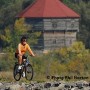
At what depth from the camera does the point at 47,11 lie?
100 meters

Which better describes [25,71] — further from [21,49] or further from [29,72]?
[21,49]

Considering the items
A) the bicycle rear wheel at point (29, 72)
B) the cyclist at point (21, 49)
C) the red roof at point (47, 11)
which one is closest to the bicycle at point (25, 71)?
the bicycle rear wheel at point (29, 72)

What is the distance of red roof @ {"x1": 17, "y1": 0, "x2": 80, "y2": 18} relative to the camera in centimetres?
10006

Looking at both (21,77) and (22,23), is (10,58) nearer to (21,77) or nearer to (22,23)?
(22,23)

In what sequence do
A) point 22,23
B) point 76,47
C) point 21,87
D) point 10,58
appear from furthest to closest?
point 22,23
point 76,47
point 10,58
point 21,87

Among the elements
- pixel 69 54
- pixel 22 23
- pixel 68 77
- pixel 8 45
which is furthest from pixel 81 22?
pixel 68 77

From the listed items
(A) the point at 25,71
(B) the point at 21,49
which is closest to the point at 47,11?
(A) the point at 25,71

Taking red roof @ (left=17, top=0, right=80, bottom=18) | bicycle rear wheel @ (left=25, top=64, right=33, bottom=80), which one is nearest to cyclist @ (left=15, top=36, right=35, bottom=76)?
bicycle rear wheel @ (left=25, top=64, right=33, bottom=80)

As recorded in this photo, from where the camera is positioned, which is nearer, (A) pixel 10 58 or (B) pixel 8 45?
(A) pixel 10 58

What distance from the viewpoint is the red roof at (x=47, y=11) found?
100062 millimetres

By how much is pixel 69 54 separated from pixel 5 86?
5676 centimetres

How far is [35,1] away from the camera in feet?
354

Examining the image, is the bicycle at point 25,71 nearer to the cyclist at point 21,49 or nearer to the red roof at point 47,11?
the cyclist at point 21,49

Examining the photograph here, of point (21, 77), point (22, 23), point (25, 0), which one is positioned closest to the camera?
point (21, 77)
